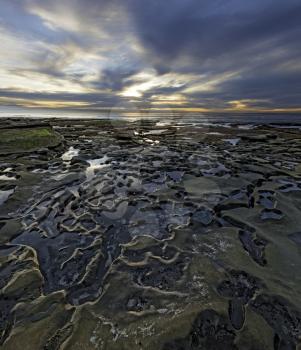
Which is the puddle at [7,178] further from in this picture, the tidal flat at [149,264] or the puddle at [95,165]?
the puddle at [95,165]

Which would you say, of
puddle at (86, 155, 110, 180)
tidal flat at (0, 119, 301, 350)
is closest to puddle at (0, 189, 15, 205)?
tidal flat at (0, 119, 301, 350)

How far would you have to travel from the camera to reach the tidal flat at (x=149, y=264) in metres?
3.08

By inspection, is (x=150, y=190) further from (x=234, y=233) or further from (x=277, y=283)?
(x=277, y=283)

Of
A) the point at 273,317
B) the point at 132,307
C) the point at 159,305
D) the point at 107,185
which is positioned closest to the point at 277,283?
the point at 273,317

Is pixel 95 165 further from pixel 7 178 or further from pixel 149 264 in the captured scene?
pixel 149 264

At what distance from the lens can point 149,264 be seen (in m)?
4.55

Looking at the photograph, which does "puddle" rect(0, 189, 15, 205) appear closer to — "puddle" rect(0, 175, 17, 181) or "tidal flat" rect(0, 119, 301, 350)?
"tidal flat" rect(0, 119, 301, 350)

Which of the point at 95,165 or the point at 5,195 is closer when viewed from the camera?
the point at 5,195

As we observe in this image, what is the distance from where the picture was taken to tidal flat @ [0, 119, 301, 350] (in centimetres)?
308

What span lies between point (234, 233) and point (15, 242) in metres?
5.48

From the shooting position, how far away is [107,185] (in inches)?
364

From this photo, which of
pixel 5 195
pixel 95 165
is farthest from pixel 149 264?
pixel 95 165

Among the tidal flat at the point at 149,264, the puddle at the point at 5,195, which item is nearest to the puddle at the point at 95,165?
the tidal flat at the point at 149,264

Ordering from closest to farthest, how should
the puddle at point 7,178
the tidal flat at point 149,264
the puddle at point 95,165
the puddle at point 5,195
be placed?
1. the tidal flat at point 149,264
2. the puddle at point 5,195
3. the puddle at point 7,178
4. the puddle at point 95,165
